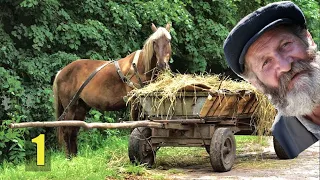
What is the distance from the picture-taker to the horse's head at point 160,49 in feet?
27.1

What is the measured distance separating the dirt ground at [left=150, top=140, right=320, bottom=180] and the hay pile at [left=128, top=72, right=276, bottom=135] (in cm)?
54

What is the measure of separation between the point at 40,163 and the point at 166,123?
6.01 feet

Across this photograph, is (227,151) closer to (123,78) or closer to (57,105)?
(123,78)

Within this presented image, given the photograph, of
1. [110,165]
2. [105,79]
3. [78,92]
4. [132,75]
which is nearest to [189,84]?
[132,75]

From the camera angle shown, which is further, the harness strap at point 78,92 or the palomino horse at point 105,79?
the harness strap at point 78,92

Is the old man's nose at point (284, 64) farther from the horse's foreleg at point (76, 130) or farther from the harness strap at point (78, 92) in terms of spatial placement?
the horse's foreleg at point (76, 130)

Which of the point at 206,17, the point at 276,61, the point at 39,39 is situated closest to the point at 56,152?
the point at 39,39

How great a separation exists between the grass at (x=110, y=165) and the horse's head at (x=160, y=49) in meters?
1.47

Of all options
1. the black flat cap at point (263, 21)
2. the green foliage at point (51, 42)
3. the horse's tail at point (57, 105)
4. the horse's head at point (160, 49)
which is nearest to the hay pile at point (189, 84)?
the horse's head at point (160, 49)

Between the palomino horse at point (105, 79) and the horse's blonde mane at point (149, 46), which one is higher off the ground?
the horse's blonde mane at point (149, 46)

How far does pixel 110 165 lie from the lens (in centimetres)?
795

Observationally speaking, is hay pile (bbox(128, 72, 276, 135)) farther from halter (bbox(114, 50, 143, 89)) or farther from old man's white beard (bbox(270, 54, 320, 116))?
old man's white beard (bbox(270, 54, 320, 116))

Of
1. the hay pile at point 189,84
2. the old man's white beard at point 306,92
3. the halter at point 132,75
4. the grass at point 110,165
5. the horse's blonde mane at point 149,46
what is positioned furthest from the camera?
the halter at point 132,75

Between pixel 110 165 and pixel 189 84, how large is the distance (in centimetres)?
160
